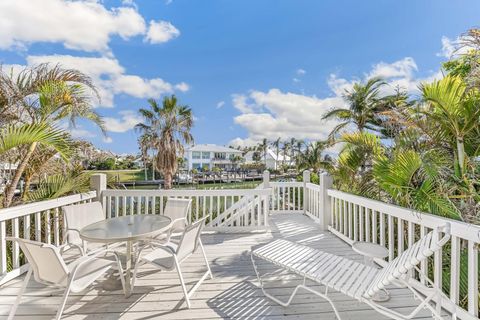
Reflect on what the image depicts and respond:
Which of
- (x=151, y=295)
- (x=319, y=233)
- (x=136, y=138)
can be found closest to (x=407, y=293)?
(x=319, y=233)

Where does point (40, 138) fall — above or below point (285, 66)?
below

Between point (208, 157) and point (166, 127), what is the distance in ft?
107

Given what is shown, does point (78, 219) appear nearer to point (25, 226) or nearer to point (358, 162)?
point (25, 226)

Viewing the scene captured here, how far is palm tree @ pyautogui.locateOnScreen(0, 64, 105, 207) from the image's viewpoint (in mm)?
3205

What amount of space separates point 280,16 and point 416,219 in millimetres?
8938

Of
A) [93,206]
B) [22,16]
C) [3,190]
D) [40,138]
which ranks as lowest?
[93,206]

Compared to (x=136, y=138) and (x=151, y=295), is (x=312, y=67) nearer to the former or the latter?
(x=136, y=138)

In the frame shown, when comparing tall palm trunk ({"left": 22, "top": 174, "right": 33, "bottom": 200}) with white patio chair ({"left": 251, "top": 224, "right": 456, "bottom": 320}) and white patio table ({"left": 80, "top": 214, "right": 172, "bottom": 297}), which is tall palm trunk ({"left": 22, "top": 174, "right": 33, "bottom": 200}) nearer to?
white patio table ({"left": 80, "top": 214, "right": 172, "bottom": 297})

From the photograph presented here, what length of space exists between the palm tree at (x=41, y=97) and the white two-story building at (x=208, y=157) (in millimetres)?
37516

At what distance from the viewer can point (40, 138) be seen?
2768 mm

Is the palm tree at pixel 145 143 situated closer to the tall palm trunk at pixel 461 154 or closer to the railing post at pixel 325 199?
the railing post at pixel 325 199

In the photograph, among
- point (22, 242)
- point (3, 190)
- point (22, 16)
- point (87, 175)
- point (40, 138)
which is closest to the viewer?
point (22, 242)

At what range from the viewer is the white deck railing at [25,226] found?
266 centimetres

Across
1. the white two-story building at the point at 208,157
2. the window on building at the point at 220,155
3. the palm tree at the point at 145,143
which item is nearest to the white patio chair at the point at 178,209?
the palm tree at the point at 145,143
